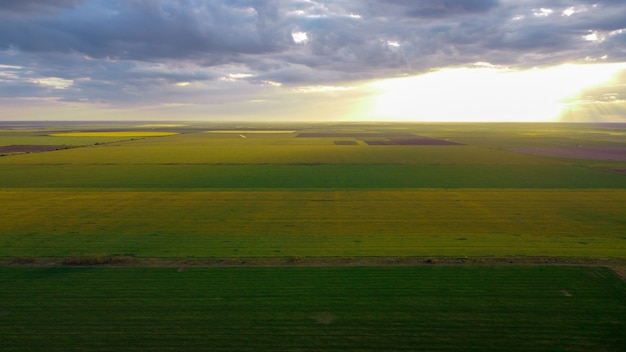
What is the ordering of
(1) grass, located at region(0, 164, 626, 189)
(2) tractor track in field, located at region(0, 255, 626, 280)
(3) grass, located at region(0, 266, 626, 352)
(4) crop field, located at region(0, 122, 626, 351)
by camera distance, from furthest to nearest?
(1) grass, located at region(0, 164, 626, 189) → (2) tractor track in field, located at region(0, 255, 626, 280) → (4) crop field, located at region(0, 122, 626, 351) → (3) grass, located at region(0, 266, 626, 352)

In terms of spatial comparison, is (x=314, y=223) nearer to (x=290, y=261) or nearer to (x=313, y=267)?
(x=290, y=261)

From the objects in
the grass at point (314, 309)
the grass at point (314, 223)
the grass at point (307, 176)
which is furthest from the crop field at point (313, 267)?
the grass at point (307, 176)

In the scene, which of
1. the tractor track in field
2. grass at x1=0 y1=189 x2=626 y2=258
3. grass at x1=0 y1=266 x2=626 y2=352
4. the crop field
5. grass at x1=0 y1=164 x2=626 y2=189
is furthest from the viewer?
grass at x1=0 y1=164 x2=626 y2=189

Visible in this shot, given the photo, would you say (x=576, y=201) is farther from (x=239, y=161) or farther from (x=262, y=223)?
(x=239, y=161)

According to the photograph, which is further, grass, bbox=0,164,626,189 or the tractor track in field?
grass, bbox=0,164,626,189

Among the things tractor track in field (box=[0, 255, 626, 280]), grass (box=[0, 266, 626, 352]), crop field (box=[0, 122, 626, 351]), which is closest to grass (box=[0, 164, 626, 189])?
crop field (box=[0, 122, 626, 351])

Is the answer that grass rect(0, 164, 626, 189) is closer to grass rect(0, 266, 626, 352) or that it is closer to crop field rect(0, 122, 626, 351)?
crop field rect(0, 122, 626, 351)

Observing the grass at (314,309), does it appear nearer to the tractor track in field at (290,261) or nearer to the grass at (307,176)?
the tractor track in field at (290,261)
